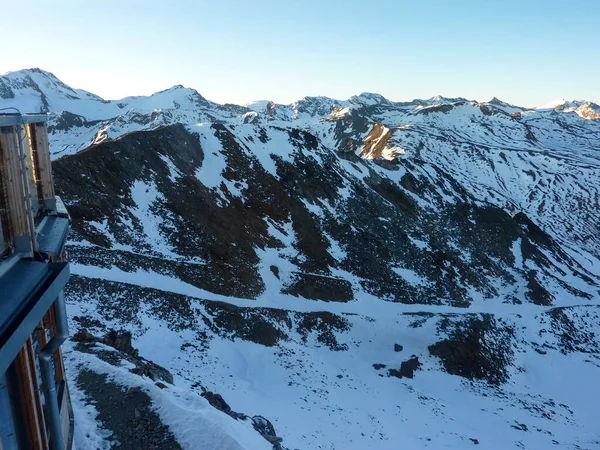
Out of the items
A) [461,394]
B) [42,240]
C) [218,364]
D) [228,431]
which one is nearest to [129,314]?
[218,364]

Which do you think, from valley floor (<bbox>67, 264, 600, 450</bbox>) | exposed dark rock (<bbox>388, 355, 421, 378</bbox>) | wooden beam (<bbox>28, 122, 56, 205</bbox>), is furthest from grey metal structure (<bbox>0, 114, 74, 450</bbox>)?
exposed dark rock (<bbox>388, 355, 421, 378</bbox>)

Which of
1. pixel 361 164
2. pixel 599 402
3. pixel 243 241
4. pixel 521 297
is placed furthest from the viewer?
pixel 361 164

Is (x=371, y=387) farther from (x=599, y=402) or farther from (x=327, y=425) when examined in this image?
(x=599, y=402)

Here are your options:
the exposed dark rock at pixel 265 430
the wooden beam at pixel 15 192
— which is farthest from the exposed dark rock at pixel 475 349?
the wooden beam at pixel 15 192

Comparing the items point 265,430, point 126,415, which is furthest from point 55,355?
point 265,430

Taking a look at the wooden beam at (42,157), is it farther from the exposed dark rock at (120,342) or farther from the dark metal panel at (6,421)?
the exposed dark rock at (120,342)

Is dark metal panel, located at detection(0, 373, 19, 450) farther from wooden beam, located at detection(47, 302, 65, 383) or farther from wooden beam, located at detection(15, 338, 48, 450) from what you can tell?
wooden beam, located at detection(47, 302, 65, 383)

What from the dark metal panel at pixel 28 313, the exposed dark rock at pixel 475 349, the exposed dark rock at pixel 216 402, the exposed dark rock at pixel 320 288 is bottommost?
the exposed dark rock at pixel 475 349

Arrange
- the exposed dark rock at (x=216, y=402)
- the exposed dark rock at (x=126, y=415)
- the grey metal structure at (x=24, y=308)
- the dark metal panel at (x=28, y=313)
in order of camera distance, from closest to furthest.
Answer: the dark metal panel at (x=28, y=313), the grey metal structure at (x=24, y=308), the exposed dark rock at (x=126, y=415), the exposed dark rock at (x=216, y=402)
